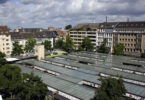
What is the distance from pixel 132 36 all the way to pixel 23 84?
199ft

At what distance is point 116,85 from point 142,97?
807 centimetres

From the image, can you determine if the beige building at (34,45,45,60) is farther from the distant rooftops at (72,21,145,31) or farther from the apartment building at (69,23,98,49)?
the distant rooftops at (72,21,145,31)

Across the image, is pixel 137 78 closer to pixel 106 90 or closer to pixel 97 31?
pixel 106 90

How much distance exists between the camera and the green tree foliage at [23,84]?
20.2 metres

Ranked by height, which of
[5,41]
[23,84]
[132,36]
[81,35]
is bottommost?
[23,84]

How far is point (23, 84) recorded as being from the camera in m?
21.4

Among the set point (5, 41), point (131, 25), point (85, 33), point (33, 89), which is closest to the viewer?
point (33, 89)

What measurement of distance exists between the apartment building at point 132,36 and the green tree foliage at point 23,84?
188 feet

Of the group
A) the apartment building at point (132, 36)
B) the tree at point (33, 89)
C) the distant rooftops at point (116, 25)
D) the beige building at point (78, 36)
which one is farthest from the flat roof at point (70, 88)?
the beige building at point (78, 36)

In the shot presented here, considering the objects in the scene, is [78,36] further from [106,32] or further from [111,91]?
[111,91]

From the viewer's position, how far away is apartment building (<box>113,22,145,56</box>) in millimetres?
66625

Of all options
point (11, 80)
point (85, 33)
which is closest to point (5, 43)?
point (85, 33)

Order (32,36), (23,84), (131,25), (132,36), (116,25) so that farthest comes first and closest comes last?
(32,36), (116,25), (131,25), (132,36), (23,84)

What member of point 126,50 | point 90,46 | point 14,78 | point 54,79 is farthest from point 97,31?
point 14,78
